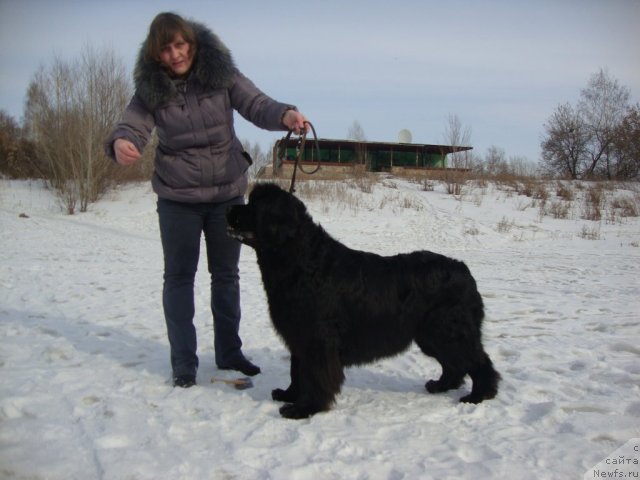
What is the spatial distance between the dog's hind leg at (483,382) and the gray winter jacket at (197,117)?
75.8 inches

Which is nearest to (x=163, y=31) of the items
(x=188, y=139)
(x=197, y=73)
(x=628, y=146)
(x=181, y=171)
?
(x=197, y=73)

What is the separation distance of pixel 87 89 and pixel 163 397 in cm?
1807

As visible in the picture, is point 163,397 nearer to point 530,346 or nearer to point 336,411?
point 336,411

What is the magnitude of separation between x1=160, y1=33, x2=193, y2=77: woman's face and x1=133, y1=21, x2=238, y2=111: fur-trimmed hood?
4 centimetres

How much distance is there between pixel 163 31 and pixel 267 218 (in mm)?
1270

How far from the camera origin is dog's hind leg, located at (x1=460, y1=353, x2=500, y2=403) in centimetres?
295

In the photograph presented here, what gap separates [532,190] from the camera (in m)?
18.4

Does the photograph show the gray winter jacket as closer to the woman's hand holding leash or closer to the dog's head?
the woman's hand holding leash

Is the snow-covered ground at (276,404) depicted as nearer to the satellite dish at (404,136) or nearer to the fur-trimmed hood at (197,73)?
the fur-trimmed hood at (197,73)

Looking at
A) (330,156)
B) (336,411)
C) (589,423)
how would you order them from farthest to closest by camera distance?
(330,156) → (336,411) → (589,423)

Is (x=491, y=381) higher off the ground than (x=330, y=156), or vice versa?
(x=330, y=156)

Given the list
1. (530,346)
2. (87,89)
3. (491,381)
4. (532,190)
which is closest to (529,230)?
(532,190)

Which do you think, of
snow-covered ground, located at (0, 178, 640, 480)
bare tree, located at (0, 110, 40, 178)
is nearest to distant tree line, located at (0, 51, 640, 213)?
bare tree, located at (0, 110, 40, 178)

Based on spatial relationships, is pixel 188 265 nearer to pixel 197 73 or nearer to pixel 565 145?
pixel 197 73
